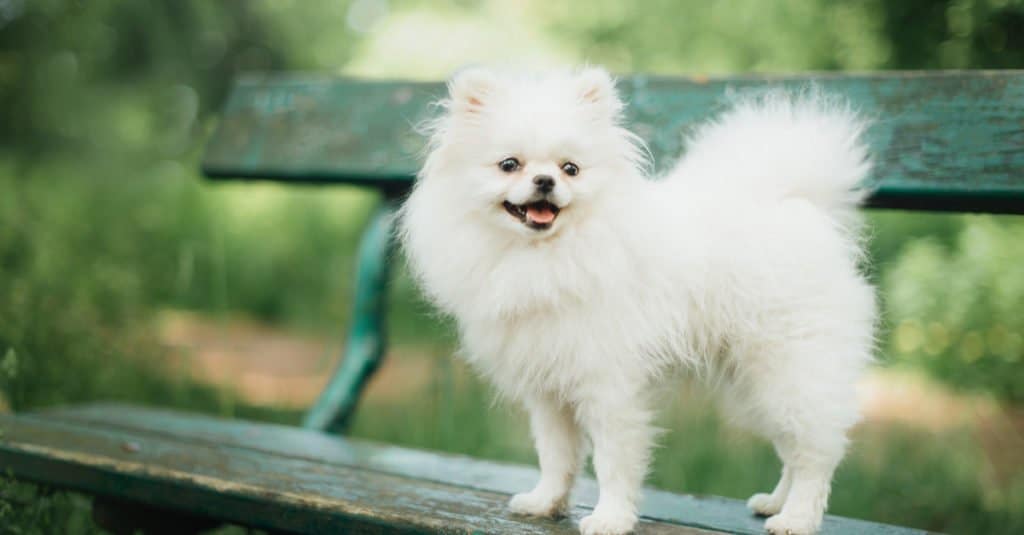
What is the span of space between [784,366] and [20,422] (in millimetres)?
2187

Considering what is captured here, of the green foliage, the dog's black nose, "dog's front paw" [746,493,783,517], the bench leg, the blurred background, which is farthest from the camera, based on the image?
the green foliage

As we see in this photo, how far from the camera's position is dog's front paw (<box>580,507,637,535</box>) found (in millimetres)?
1842

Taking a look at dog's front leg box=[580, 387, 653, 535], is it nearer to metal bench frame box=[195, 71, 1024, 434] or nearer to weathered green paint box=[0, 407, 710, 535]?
weathered green paint box=[0, 407, 710, 535]

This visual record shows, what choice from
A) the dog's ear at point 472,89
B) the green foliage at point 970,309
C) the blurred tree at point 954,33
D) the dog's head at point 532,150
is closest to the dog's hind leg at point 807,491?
the dog's head at point 532,150

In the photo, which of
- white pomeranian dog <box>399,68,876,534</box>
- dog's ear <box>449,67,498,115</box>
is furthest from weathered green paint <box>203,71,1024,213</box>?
dog's ear <box>449,67,498,115</box>

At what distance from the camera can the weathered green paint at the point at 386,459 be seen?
2033mm

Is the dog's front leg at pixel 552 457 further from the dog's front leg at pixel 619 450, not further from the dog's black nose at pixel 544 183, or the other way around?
the dog's black nose at pixel 544 183

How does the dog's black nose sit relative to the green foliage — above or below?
below

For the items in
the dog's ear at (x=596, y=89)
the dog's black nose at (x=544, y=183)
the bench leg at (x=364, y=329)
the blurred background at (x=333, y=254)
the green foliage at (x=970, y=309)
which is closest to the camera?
the dog's black nose at (x=544, y=183)

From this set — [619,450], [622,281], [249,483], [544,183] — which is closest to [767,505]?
[619,450]

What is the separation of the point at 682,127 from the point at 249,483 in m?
1.49

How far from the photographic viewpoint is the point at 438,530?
1835 millimetres

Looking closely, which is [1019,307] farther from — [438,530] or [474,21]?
[474,21]

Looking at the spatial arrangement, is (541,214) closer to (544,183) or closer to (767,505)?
(544,183)
